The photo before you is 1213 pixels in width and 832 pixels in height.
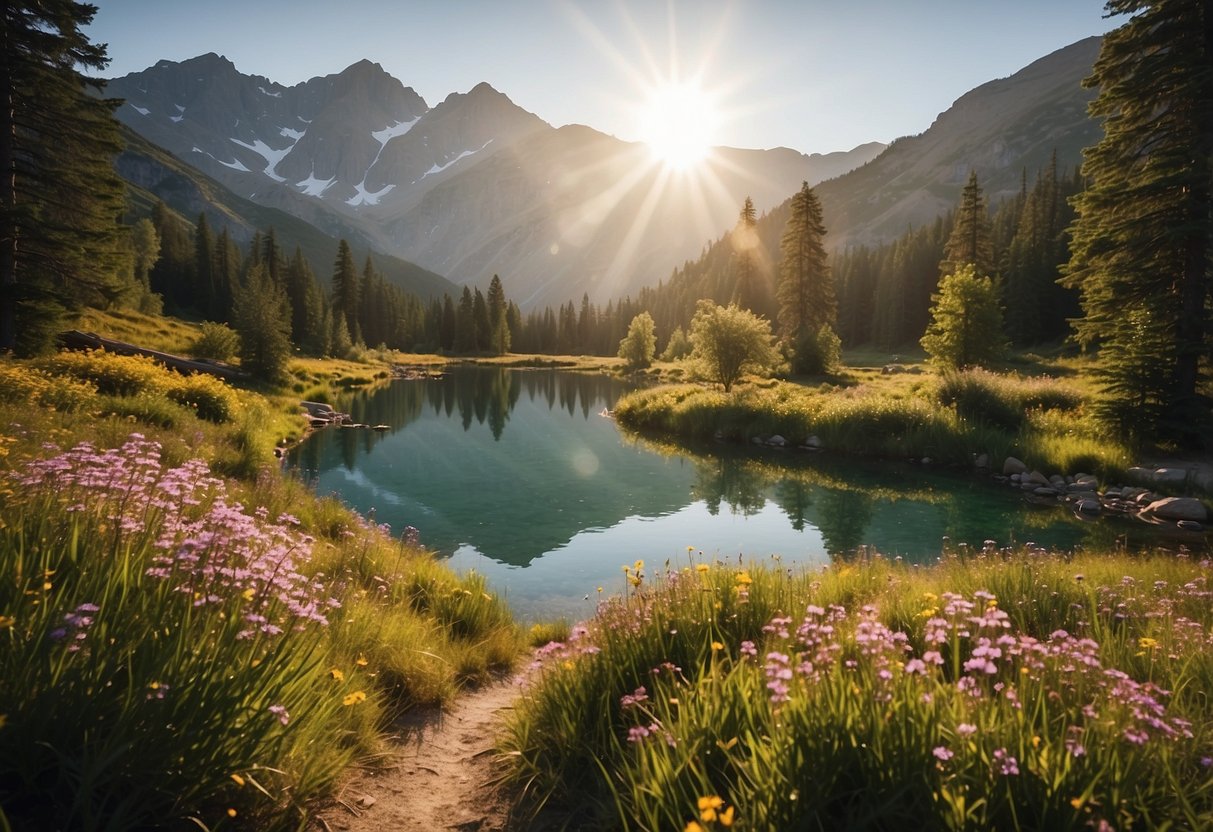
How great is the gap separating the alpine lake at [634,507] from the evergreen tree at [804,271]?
33219mm

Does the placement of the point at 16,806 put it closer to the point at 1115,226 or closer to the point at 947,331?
the point at 1115,226

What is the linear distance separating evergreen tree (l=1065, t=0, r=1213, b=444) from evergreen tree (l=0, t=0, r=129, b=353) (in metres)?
34.2

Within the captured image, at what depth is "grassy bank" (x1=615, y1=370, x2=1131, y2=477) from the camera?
20.4 meters

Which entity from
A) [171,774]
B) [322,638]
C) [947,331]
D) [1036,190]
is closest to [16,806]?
[171,774]

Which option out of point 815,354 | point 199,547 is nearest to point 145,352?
point 199,547

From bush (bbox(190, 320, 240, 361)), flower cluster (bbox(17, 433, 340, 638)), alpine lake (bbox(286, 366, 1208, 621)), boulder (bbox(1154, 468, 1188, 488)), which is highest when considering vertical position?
bush (bbox(190, 320, 240, 361))

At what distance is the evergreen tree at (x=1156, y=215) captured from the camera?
18203 millimetres

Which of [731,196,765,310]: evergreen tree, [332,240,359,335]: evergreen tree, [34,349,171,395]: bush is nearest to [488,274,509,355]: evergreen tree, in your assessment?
[332,240,359,335]: evergreen tree

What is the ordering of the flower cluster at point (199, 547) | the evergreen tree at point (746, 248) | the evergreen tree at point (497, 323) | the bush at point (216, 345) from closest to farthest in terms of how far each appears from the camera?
the flower cluster at point (199, 547) → the bush at point (216, 345) → the evergreen tree at point (746, 248) → the evergreen tree at point (497, 323)

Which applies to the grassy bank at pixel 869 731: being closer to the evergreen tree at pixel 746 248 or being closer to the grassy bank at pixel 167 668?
the grassy bank at pixel 167 668

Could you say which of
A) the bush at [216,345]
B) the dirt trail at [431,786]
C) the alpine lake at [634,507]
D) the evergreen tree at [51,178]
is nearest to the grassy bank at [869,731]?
the dirt trail at [431,786]

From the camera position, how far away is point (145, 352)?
29250 millimetres

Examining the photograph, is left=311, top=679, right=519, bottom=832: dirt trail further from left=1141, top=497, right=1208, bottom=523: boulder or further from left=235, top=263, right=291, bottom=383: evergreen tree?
left=235, top=263, right=291, bottom=383: evergreen tree

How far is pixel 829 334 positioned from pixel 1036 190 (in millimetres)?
52918
